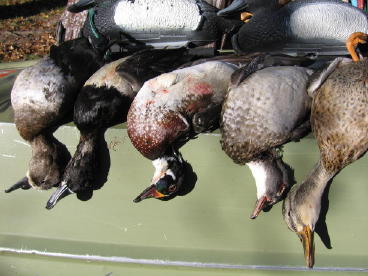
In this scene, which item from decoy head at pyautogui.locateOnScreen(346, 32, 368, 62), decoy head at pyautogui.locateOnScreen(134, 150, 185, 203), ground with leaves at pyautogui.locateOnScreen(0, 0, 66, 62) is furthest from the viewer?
ground with leaves at pyautogui.locateOnScreen(0, 0, 66, 62)

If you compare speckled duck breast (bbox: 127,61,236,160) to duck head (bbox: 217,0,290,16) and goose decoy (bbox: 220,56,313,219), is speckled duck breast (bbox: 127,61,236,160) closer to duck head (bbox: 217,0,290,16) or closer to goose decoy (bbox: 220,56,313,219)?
goose decoy (bbox: 220,56,313,219)

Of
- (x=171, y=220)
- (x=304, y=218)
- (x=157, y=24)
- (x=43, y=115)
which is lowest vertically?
(x=171, y=220)

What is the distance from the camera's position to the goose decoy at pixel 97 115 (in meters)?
2.01

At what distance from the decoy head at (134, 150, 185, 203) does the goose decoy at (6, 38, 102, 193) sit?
496 mm

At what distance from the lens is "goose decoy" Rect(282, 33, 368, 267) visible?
1.63 meters

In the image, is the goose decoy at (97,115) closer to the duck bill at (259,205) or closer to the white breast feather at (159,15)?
the white breast feather at (159,15)

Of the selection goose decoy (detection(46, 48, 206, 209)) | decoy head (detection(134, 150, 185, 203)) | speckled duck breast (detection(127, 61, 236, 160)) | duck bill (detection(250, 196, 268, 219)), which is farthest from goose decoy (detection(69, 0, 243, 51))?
duck bill (detection(250, 196, 268, 219))

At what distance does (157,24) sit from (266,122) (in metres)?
0.95

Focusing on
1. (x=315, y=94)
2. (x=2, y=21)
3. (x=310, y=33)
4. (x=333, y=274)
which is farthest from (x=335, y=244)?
(x=2, y=21)

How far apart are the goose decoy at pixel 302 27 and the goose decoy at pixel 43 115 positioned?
Result: 2.97ft

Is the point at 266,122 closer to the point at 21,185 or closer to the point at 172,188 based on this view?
the point at 172,188

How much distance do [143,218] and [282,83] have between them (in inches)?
32.2

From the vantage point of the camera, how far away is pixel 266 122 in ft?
5.69

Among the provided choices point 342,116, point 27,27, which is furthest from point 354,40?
point 27,27
